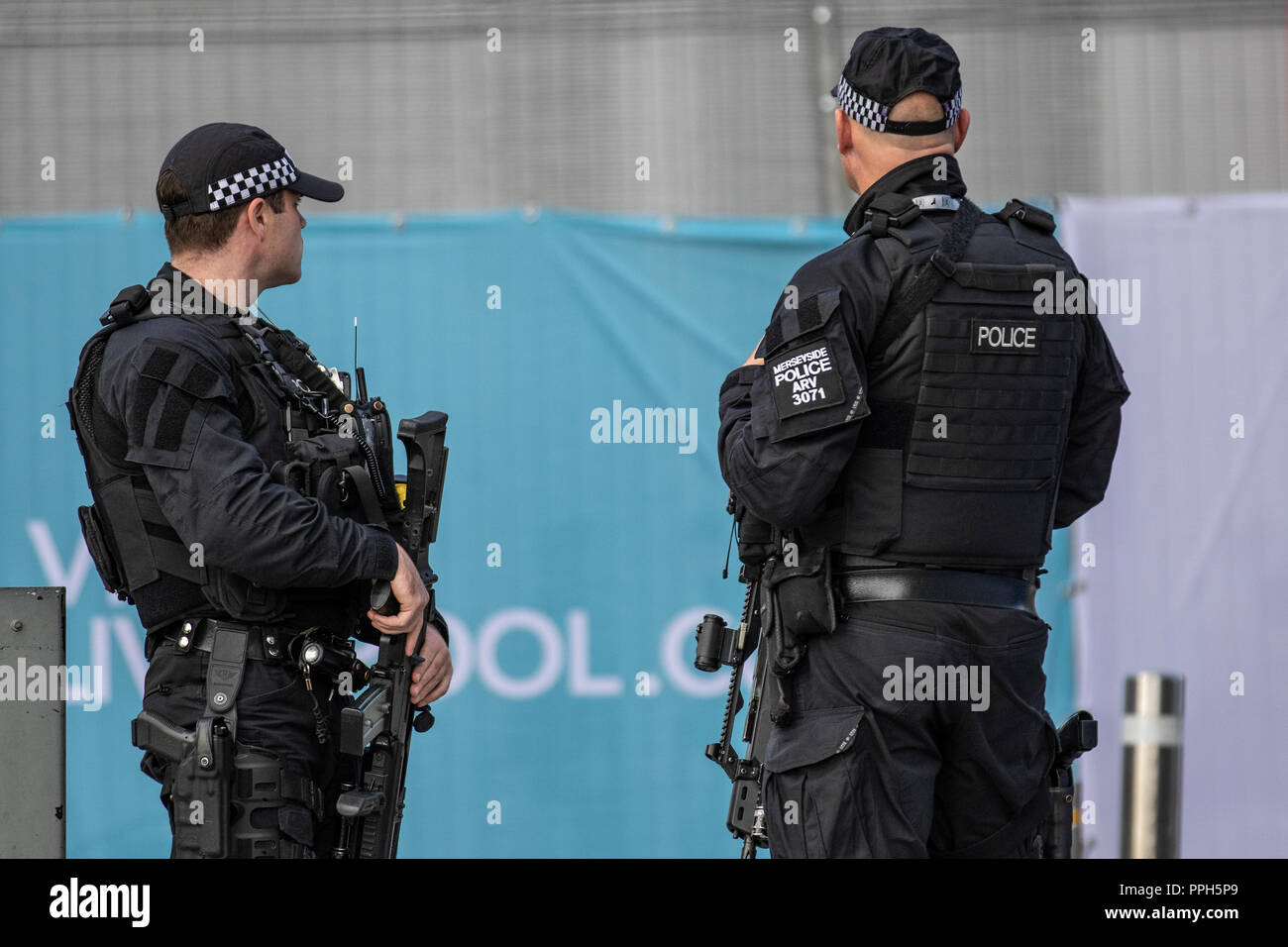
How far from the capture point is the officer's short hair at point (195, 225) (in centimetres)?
301

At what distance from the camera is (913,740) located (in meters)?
2.62

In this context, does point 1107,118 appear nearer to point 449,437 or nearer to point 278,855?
point 449,437

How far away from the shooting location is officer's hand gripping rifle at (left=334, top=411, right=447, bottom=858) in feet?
9.64

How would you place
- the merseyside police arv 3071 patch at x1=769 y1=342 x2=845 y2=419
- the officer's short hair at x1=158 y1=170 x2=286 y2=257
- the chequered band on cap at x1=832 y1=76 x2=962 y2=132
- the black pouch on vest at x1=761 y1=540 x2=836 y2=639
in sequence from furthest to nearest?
the officer's short hair at x1=158 y1=170 x2=286 y2=257 → the chequered band on cap at x1=832 y1=76 x2=962 y2=132 → the black pouch on vest at x1=761 y1=540 x2=836 y2=639 → the merseyside police arv 3071 patch at x1=769 y1=342 x2=845 y2=419

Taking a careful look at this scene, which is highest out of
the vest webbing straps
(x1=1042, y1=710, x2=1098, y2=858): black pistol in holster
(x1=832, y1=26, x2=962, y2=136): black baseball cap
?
(x1=832, y1=26, x2=962, y2=136): black baseball cap

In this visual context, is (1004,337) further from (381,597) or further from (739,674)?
(381,597)

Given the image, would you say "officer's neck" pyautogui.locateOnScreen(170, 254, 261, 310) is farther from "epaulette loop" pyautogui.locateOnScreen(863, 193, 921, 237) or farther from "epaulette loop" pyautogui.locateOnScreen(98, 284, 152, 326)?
"epaulette loop" pyautogui.locateOnScreen(863, 193, 921, 237)

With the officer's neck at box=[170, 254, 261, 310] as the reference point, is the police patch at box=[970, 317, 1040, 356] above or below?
below

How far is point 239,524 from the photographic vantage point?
2729 millimetres

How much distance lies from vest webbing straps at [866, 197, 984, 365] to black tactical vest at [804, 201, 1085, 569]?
12 millimetres

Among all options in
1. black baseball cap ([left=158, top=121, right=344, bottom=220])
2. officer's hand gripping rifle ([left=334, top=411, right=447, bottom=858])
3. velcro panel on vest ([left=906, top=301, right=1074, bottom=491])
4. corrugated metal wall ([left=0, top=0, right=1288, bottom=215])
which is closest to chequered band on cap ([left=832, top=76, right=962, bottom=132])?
velcro panel on vest ([left=906, top=301, right=1074, bottom=491])

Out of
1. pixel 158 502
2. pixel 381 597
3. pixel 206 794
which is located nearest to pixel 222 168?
pixel 158 502

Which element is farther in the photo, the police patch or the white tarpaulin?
the white tarpaulin

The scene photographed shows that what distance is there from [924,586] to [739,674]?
2.06ft
